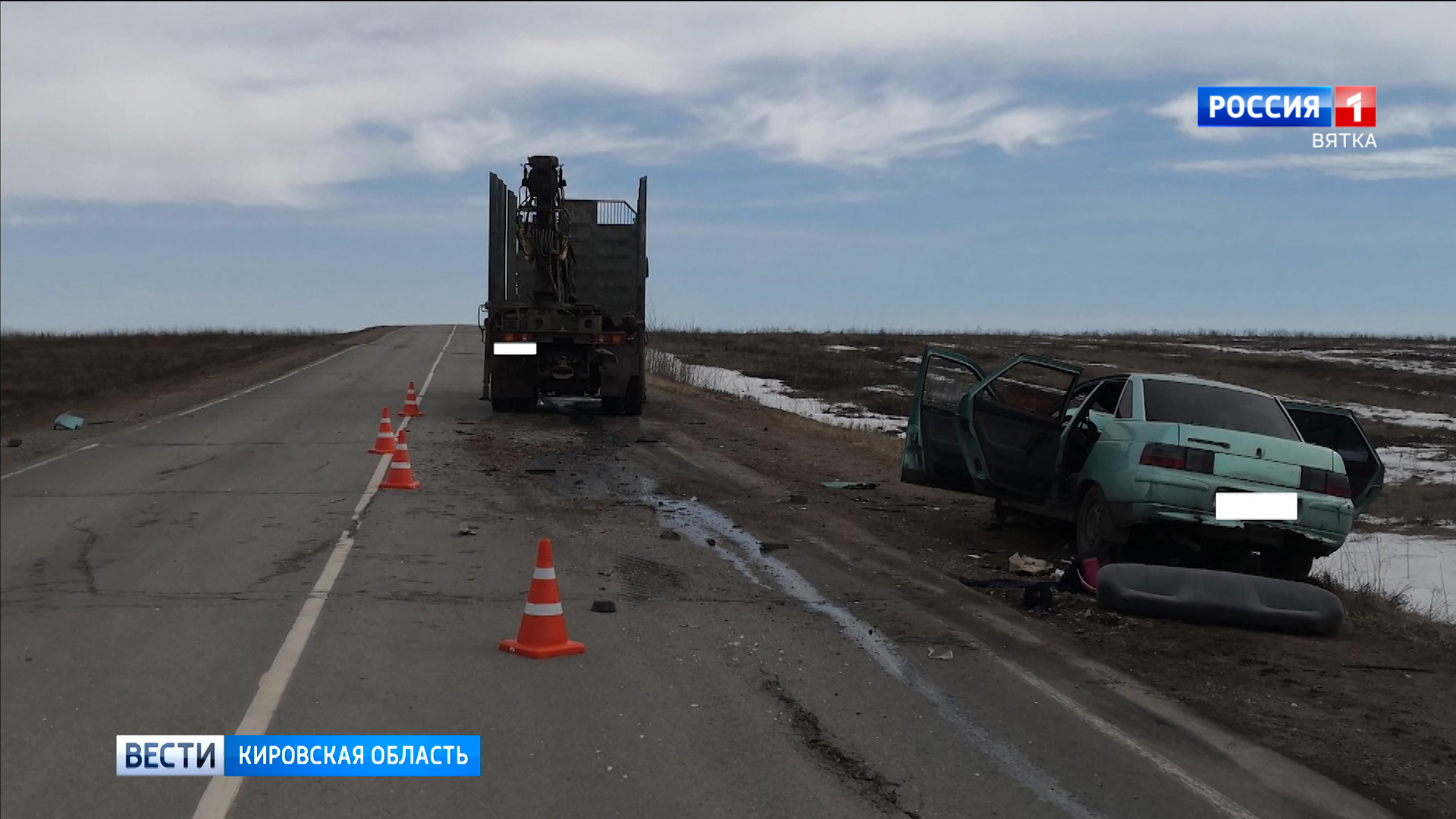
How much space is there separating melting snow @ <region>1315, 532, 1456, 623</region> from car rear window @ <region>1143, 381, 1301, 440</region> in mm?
1851

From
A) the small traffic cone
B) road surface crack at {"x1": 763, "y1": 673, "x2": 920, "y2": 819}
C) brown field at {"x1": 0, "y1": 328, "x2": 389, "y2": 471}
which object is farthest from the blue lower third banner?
brown field at {"x1": 0, "y1": 328, "x2": 389, "y2": 471}

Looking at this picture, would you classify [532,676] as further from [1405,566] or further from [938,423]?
[1405,566]

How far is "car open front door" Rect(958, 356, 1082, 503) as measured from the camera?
10156 millimetres

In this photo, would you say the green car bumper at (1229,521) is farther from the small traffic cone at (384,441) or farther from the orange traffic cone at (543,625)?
the small traffic cone at (384,441)

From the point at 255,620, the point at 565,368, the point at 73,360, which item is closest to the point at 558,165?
the point at 565,368

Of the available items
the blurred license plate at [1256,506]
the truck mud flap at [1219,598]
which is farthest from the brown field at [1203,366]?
the truck mud flap at [1219,598]

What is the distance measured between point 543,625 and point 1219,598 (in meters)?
4.41

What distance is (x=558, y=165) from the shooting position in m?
20.7

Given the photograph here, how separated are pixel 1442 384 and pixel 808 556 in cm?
3409

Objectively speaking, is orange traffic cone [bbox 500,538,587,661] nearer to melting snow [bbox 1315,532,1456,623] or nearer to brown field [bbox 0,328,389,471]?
melting snow [bbox 1315,532,1456,623]

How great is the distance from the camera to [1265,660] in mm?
7305

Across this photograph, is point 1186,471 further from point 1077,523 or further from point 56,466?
point 56,466

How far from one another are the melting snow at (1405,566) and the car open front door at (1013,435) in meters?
2.72

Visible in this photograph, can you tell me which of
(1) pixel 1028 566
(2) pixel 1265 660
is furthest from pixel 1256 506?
(1) pixel 1028 566
